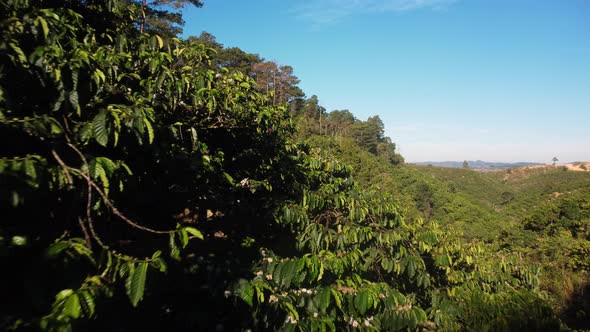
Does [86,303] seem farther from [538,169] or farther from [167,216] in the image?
[538,169]

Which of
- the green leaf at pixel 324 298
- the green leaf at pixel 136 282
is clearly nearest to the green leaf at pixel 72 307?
the green leaf at pixel 136 282

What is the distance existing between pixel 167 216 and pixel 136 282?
8.44 ft

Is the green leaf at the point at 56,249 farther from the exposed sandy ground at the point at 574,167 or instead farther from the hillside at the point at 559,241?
the exposed sandy ground at the point at 574,167

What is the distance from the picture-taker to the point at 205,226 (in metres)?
3.99

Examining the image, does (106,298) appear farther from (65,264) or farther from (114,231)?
(114,231)

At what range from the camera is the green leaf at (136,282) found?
122 cm

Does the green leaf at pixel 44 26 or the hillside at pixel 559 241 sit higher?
the green leaf at pixel 44 26

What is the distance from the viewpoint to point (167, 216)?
3658 millimetres

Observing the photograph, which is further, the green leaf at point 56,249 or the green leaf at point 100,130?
the green leaf at point 100,130

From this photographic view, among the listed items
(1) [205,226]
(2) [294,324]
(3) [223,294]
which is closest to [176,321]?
(3) [223,294]

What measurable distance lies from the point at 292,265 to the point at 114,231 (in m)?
1.64

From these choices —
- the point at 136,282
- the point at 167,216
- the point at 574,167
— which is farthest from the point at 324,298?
the point at 574,167

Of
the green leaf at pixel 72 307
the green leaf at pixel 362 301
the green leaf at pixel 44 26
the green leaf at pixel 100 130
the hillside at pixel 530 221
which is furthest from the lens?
the hillside at pixel 530 221

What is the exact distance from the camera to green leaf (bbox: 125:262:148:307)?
3.99 feet
